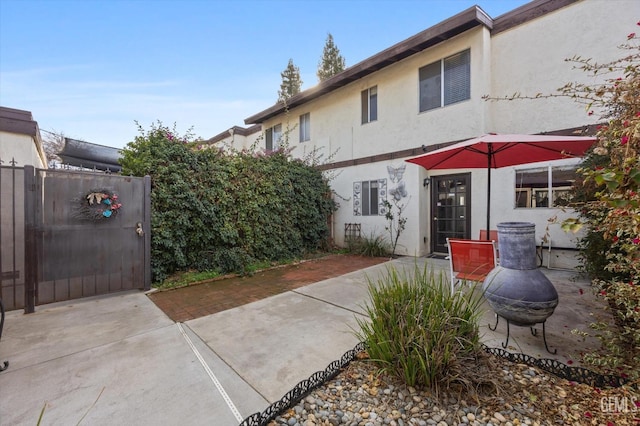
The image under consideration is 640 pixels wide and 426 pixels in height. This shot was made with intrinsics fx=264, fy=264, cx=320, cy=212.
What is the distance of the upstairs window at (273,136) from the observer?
11.8 m

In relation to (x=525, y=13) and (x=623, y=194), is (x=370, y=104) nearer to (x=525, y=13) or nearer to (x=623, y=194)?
(x=525, y=13)

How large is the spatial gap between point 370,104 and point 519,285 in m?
7.48

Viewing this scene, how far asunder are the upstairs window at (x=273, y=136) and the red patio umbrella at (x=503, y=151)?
834 cm

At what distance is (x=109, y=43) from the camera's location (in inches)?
256

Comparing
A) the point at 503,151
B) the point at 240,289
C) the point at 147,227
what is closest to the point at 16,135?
the point at 147,227

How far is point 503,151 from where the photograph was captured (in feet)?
13.9

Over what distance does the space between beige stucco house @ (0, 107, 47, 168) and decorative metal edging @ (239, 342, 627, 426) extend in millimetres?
7739

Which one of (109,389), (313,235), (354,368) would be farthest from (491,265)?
(313,235)

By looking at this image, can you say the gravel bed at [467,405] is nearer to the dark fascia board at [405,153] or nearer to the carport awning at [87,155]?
the dark fascia board at [405,153]

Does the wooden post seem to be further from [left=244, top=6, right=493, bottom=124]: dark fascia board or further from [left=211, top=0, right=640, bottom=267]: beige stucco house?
[left=244, top=6, right=493, bottom=124]: dark fascia board

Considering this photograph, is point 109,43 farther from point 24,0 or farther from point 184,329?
point 184,329

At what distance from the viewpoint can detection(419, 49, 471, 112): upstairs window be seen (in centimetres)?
648

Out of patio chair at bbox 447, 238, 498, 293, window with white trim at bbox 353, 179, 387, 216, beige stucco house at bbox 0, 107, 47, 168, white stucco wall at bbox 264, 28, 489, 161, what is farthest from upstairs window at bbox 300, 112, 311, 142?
patio chair at bbox 447, 238, 498, 293

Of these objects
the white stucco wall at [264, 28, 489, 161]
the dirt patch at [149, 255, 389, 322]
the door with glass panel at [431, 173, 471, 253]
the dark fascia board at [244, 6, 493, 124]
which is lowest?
the dirt patch at [149, 255, 389, 322]
